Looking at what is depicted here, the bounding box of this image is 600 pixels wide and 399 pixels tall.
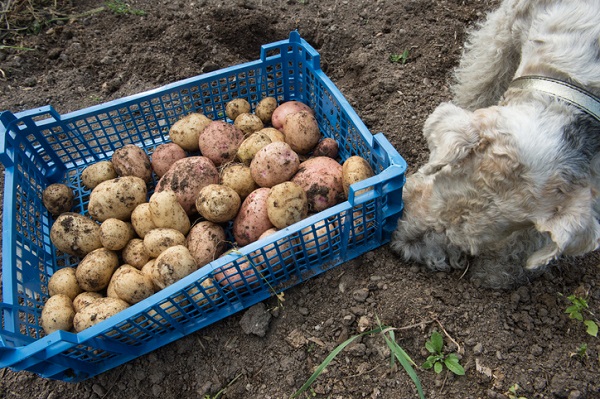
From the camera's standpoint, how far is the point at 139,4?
405 centimetres

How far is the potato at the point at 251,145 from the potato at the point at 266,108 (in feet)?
1.24

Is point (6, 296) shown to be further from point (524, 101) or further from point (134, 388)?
point (524, 101)

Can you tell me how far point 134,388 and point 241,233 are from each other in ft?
3.09

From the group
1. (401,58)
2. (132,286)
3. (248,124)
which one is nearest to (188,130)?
(248,124)

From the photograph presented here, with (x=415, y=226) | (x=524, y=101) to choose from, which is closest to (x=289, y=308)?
(x=415, y=226)

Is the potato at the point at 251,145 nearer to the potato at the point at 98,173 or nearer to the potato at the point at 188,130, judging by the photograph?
the potato at the point at 188,130

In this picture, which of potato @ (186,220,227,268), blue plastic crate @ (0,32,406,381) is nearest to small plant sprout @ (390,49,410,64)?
blue plastic crate @ (0,32,406,381)

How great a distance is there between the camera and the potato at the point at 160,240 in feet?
7.47

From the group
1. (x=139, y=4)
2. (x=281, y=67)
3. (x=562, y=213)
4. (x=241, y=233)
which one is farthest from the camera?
(x=139, y=4)

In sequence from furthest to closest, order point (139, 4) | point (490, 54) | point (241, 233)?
1. point (139, 4)
2. point (490, 54)
3. point (241, 233)

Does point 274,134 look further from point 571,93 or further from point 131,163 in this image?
point 571,93

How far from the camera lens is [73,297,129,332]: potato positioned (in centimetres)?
203

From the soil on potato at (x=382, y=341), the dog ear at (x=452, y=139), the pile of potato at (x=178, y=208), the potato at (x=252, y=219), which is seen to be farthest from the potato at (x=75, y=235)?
the dog ear at (x=452, y=139)

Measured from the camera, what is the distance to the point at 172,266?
209 cm
